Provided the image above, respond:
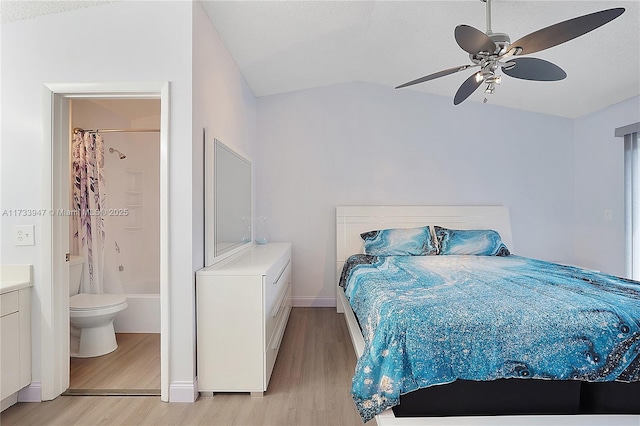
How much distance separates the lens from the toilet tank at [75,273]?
3324mm

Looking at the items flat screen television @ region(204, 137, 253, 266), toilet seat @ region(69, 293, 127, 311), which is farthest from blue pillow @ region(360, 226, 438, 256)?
toilet seat @ region(69, 293, 127, 311)

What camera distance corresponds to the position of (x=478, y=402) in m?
1.80

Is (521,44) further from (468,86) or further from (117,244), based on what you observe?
(117,244)

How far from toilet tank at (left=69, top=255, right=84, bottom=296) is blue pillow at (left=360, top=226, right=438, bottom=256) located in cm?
278

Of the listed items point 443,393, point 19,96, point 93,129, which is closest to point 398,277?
point 443,393

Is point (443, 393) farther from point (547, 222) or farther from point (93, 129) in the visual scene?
point (93, 129)

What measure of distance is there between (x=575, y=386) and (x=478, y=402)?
48 centimetres

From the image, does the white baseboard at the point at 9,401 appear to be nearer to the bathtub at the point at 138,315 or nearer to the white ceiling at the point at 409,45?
the bathtub at the point at 138,315

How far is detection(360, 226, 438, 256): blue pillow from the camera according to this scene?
3803 millimetres

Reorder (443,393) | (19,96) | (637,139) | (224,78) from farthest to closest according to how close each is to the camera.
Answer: (637,139), (224,78), (19,96), (443,393)

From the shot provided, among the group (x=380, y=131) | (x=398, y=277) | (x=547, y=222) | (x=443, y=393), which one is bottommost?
(x=443, y=393)

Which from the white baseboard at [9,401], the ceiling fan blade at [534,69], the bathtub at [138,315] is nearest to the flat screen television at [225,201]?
the bathtub at [138,315]

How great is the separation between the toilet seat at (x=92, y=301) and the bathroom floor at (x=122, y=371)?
0.39 m

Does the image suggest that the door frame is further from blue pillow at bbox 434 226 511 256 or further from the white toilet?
blue pillow at bbox 434 226 511 256
